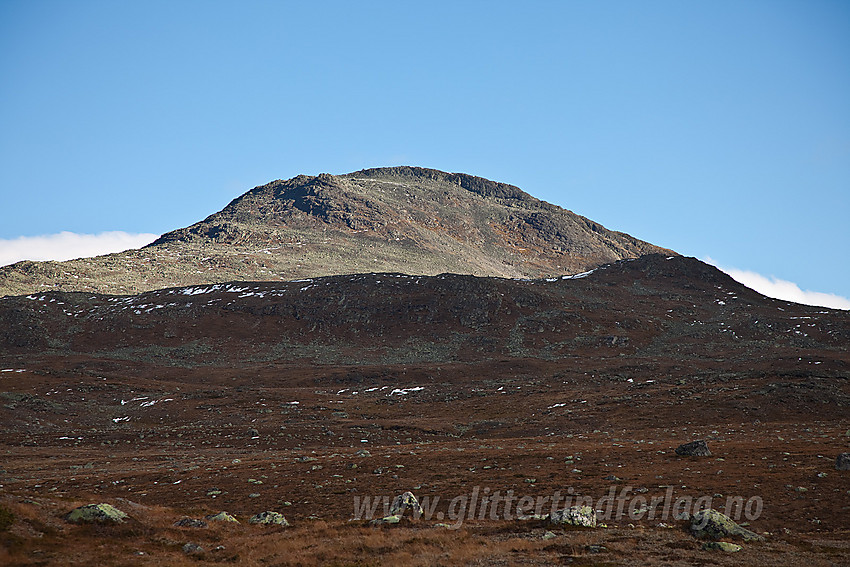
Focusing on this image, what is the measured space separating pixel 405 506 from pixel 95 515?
12606 mm

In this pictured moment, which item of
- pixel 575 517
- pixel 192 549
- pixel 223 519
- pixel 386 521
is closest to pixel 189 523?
pixel 223 519

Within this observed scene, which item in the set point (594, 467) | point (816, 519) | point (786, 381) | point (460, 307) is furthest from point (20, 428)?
point (460, 307)

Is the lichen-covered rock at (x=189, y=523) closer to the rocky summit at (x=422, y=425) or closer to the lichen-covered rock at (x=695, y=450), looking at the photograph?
the rocky summit at (x=422, y=425)

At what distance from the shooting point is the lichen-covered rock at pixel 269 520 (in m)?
26.6

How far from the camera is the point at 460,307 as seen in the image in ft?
465

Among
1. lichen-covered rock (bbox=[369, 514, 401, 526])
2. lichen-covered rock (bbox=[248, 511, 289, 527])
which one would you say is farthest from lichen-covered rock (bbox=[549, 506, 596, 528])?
lichen-covered rock (bbox=[248, 511, 289, 527])

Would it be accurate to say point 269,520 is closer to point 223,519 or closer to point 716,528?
point 223,519

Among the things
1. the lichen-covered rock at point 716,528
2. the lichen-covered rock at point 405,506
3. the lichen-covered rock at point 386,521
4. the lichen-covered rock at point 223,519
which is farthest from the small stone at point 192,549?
the lichen-covered rock at point 716,528

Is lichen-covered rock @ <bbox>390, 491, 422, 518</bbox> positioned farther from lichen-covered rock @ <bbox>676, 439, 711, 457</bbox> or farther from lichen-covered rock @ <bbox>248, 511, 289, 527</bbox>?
lichen-covered rock @ <bbox>676, 439, 711, 457</bbox>

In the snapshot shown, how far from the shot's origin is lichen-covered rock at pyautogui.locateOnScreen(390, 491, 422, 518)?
2752 cm

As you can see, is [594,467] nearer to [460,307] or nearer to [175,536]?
[175,536]

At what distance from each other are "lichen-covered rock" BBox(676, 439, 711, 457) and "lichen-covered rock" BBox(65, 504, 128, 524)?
30.7 metres

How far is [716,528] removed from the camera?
75.2 ft

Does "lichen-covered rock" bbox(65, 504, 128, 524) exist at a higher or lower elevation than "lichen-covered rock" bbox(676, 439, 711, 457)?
lower
